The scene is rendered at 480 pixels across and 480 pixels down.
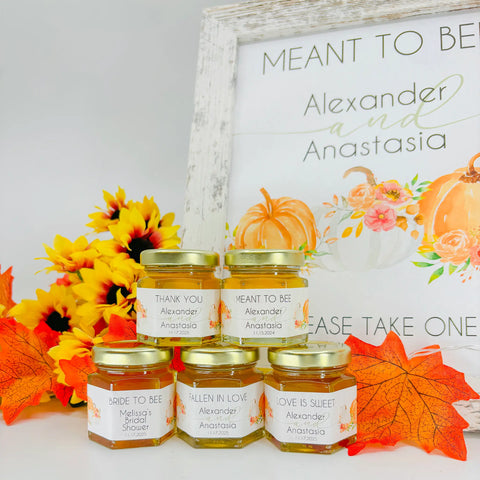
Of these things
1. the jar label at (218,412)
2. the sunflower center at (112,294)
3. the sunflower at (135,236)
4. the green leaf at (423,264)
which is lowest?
the jar label at (218,412)

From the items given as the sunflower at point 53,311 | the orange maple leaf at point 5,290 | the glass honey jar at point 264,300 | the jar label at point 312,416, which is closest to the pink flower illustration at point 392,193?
the glass honey jar at point 264,300

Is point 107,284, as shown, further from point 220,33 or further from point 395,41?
point 395,41

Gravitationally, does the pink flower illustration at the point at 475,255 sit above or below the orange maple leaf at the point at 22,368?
above

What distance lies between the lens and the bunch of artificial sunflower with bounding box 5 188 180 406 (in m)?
0.80

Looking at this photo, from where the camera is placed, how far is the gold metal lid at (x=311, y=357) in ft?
2.13

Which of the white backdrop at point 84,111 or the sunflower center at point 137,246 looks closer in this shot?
the sunflower center at point 137,246

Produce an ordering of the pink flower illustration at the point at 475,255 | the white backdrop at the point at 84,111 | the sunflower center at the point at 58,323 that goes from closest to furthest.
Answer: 1. the pink flower illustration at the point at 475,255
2. the sunflower center at the point at 58,323
3. the white backdrop at the point at 84,111

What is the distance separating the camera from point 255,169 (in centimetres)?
94

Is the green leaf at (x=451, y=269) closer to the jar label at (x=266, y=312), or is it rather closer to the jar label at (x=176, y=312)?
the jar label at (x=266, y=312)

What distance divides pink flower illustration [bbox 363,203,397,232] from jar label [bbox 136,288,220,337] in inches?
12.9

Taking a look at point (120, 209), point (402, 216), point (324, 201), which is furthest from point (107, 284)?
point (402, 216)

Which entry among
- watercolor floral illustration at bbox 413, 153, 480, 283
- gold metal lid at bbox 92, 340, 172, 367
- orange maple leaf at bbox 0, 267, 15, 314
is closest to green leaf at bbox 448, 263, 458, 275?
watercolor floral illustration at bbox 413, 153, 480, 283

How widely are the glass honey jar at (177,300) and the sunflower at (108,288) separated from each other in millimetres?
142

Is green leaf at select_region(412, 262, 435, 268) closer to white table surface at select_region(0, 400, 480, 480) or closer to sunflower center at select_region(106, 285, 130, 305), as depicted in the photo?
white table surface at select_region(0, 400, 480, 480)
